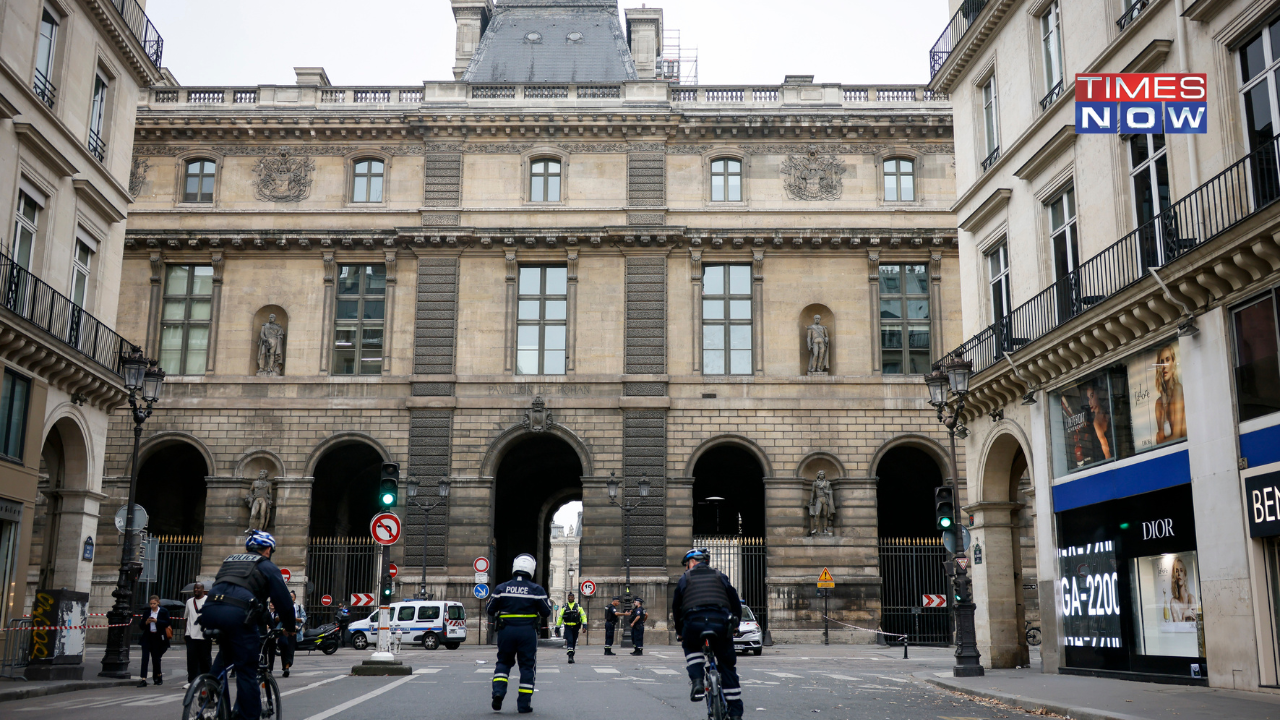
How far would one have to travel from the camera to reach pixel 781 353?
41.0m

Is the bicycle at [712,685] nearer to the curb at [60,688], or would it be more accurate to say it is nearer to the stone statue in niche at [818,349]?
the curb at [60,688]

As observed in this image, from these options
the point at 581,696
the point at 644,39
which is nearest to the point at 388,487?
the point at 581,696

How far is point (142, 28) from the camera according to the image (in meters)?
27.9

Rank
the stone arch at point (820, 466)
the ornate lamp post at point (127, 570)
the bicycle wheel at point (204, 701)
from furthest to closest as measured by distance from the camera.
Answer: the stone arch at point (820, 466) < the ornate lamp post at point (127, 570) < the bicycle wheel at point (204, 701)

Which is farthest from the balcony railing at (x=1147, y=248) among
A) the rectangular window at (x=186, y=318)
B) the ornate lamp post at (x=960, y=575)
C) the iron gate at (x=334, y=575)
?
the rectangular window at (x=186, y=318)

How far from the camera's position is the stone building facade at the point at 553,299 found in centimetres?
3978

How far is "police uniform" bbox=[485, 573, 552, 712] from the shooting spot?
13.1 metres

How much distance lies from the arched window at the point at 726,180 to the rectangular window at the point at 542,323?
632cm

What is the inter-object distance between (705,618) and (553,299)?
3048cm

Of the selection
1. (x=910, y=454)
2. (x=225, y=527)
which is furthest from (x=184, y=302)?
(x=910, y=454)

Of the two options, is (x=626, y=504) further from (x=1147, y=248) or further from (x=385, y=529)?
(x=1147, y=248)

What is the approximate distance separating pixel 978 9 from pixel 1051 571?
42.0 ft

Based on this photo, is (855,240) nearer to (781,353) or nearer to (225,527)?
(781,353)

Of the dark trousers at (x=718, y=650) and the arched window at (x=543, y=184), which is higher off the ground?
the arched window at (x=543, y=184)
